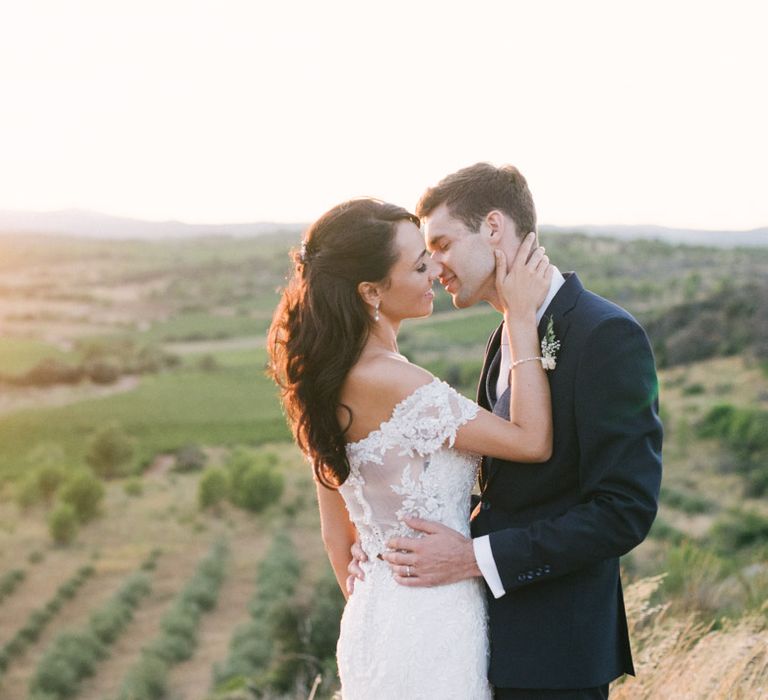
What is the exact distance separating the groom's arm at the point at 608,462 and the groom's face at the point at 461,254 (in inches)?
20.1

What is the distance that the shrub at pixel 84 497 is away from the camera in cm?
3981

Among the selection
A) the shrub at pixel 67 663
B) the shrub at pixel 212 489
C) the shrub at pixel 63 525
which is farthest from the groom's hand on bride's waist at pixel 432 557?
the shrub at pixel 212 489

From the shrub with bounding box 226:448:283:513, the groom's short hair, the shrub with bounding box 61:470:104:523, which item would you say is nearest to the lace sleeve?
the groom's short hair

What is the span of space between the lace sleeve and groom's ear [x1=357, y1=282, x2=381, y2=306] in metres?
0.33

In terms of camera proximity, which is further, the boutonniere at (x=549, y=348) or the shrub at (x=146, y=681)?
the shrub at (x=146, y=681)

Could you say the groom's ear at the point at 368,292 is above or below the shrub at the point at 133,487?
above

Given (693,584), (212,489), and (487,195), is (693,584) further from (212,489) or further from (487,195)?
(212,489)

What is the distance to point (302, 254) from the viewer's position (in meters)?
2.67

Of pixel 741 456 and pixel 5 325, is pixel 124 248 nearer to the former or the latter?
pixel 5 325

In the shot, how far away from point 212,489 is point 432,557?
129ft

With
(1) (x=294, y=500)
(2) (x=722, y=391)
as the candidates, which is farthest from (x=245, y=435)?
(2) (x=722, y=391)

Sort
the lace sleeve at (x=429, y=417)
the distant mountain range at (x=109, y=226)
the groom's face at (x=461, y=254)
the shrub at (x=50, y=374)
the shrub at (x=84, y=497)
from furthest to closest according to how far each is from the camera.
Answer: the distant mountain range at (x=109, y=226), the shrub at (x=50, y=374), the shrub at (x=84, y=497), the groom's face at (x=461, y=254), the lace sleeve at (x=429, y=417)

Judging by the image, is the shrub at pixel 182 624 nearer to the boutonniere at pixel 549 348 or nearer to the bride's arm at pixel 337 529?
the bride's arm at pixel 337 529

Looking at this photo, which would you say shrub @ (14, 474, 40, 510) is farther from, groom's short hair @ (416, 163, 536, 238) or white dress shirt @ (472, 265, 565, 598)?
white dress shirt @ (472, 265, 565, 598)
